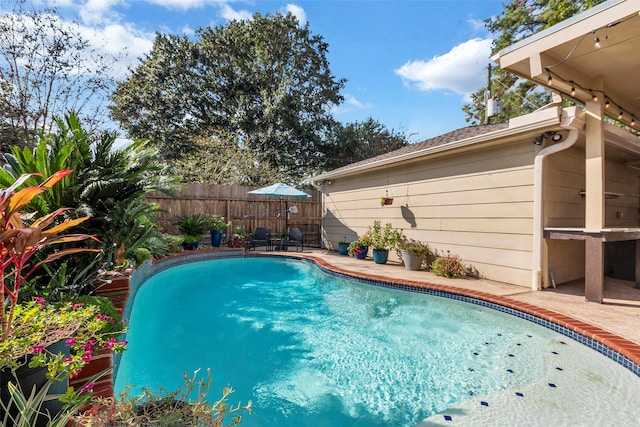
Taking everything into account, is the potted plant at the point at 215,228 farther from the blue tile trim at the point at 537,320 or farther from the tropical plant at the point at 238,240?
the blue tile trim at the point at 537,320

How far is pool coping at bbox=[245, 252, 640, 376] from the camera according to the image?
124 inches

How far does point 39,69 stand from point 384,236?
13545mm

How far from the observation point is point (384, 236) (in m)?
8.42

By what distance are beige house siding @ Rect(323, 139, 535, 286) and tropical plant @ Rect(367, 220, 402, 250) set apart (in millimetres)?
246

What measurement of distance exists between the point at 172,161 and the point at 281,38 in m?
9.71

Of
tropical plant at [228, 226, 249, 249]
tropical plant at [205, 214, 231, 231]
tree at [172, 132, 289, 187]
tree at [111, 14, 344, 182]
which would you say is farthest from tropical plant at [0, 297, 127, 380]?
tree at [111, 14, 344, 182]

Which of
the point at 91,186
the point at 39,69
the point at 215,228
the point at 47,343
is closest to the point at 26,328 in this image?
the point at 47,343

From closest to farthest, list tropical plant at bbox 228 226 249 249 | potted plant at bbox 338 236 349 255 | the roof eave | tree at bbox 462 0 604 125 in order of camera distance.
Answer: the roof eave
potted plant at bbox 338 236 349 255
tropical plant at bbox 228 226 249 249
tree at bbox 462 0 604 125

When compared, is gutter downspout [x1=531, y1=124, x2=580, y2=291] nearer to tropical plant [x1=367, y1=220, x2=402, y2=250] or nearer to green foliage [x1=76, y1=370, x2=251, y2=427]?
tropical plant [x1=367, y1=220, x2=402, y2=250]

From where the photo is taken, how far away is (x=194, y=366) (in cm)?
343

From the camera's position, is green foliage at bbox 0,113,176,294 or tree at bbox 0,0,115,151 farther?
tree at bbox 0,0,115,151

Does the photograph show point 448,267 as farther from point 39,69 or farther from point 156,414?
point 39,69

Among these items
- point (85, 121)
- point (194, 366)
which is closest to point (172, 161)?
point (85, 121)

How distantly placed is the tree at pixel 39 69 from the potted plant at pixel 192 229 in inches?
213
